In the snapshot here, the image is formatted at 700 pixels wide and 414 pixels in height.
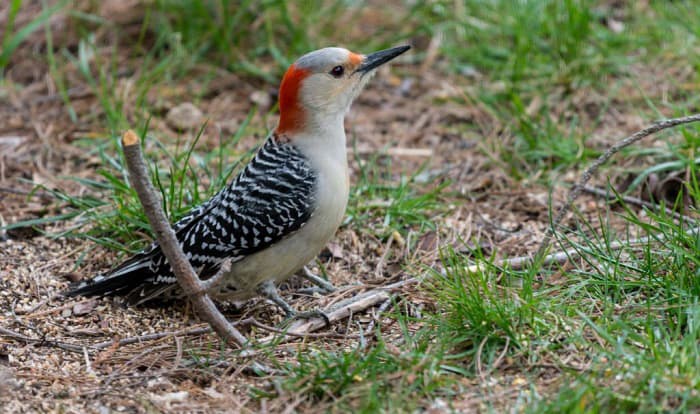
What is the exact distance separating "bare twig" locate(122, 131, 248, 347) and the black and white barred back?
66cm

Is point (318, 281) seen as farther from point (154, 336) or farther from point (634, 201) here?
point (634, 201)

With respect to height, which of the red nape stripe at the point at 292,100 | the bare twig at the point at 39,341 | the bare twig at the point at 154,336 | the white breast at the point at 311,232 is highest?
the red nape stripe at the point at 292,100

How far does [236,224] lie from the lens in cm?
458

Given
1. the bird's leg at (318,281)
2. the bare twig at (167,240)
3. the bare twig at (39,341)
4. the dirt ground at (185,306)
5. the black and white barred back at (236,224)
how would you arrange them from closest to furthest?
the bare twig at (167,240), the dirt ground at (185,306), the bare twig at (39,341), the black and white barred back at (236,224), the bird's leg at (318,281)

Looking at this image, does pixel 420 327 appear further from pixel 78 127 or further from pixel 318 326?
pixel 78 127

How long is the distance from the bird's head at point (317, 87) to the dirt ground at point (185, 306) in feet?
3.07

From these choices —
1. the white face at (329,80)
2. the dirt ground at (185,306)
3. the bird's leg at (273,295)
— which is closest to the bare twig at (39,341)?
the dirt ground at (185,306)

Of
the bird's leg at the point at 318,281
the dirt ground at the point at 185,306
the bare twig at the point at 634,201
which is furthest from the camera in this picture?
the bare twig at the point at 634,201

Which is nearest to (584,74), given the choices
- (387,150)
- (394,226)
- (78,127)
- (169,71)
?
(387,150)

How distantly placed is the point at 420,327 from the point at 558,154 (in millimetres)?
2267

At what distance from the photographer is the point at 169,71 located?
7141mm

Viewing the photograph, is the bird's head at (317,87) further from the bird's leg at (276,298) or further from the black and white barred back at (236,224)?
the bird's leg at (276,298)

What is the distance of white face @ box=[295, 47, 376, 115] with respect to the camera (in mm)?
4680

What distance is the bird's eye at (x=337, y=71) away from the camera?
4.75m
